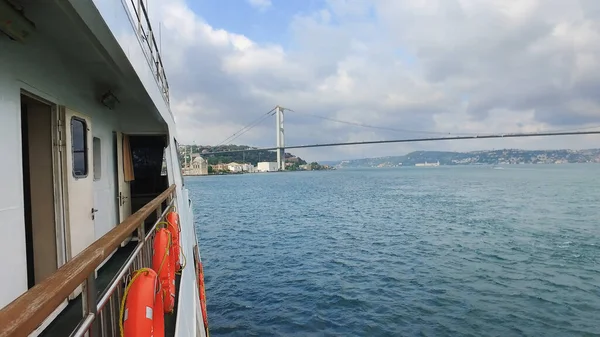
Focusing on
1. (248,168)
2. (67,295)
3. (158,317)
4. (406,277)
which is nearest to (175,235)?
(158,317)

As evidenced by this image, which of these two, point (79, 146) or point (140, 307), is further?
point (79, 146)

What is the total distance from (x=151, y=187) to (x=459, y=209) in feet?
67.7

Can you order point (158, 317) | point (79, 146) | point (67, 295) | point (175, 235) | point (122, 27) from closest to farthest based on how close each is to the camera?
point (67, 295)
point (158, 317)
point (122, 27)
point (175, 235)
point (79, 146)

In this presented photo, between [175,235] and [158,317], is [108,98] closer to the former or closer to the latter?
[175,235]

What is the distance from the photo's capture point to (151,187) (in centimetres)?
884

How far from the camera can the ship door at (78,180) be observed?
3.30 meters

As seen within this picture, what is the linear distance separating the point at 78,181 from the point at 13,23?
1668mm

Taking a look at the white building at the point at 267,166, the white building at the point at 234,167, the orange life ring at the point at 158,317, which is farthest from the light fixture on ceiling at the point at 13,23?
the white building at the point at 234,167

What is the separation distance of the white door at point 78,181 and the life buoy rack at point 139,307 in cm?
213

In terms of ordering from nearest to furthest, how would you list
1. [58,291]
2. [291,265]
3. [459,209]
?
[58,291] < [291,265] < [459,209]

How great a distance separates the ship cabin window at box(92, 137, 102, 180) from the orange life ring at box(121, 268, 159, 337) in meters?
3.62

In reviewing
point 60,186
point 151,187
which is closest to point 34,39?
point 60,186

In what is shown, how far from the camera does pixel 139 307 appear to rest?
5.10ft

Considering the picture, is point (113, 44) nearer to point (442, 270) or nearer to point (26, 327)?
point (26, 327)
